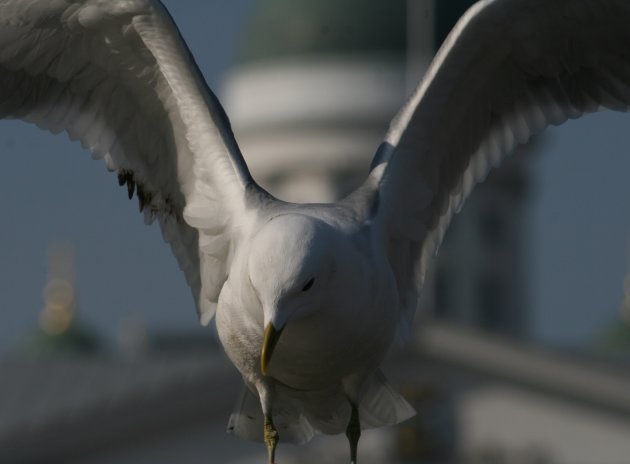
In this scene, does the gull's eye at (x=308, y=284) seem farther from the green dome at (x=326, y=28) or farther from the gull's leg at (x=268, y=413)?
the green dome at (x=326, y=28)

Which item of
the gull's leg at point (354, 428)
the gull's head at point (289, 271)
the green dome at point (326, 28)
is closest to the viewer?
the gull's head at point (289, 271)

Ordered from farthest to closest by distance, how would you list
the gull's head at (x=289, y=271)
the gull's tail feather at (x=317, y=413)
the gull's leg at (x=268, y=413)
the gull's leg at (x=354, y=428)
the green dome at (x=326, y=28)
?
the green dome at (x=326, y=28) < the gull's tail feather at (x=317, y=413) < the gull's leg at (x=354, y=428) < the gull's leg at (x=268, y=413) < the gull's head at (x=289, y=271)

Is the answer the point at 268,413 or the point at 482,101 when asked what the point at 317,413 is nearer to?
the point at 268,413

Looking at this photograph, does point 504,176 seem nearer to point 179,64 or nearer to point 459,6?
point 459,6

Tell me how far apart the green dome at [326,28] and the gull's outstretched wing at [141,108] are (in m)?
40.3

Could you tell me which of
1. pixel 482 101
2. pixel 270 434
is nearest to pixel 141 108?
pixel 482 101

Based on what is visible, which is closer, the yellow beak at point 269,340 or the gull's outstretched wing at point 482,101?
the yellow beak at point 269,340

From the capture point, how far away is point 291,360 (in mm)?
9781

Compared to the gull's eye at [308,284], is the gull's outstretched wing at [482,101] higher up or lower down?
higher up

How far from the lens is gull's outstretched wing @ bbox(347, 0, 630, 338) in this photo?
34.9 feet

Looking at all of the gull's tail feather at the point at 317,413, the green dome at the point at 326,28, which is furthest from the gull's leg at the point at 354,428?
the green dome at the point at 326,28

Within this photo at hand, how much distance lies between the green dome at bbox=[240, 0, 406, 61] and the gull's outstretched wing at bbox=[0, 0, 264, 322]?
4027 centimetres

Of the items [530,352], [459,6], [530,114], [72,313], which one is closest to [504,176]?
[459,6]

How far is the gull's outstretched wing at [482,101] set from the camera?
34.9 ft
